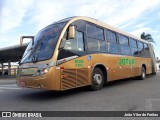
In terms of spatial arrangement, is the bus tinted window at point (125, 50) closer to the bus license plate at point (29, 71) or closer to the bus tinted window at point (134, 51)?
the bus tinted window at point (134, 51)

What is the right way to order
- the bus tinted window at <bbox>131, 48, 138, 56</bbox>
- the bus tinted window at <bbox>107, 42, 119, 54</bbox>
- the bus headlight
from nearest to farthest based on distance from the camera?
the bus headlight
the bus tinted window at <bbox>107, 42, 119, 54</bbox>
the bus tinted window at <bbox>131, 48, 138, 56</bbox>

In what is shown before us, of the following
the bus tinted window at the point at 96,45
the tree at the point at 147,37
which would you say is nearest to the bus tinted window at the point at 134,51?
the bus tinted window at the point at 96,45

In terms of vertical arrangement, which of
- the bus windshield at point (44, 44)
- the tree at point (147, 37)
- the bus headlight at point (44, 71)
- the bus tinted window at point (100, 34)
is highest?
the tree at point (147, 37)

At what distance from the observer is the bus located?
8094 millimetres

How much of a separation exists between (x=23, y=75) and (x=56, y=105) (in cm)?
213

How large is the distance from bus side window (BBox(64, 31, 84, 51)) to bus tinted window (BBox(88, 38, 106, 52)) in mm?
568

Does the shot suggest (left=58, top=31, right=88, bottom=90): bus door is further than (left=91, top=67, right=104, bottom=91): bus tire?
No

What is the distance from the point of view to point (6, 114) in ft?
20.5

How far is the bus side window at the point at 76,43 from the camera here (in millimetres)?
8812

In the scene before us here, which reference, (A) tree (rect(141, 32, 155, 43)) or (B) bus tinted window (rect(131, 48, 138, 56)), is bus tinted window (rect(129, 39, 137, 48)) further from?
(A) tree (rect(141, 32, 155, 43))

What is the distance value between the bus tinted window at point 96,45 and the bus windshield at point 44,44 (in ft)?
5.29

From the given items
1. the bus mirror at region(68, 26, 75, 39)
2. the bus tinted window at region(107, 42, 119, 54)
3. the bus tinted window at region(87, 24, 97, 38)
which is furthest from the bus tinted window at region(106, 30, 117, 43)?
the bus mirror at region(68, 26, 75, 39)

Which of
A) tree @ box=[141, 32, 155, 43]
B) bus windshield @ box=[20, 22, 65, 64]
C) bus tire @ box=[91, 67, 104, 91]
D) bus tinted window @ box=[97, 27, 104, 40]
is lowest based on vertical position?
bus tire @ box=[91, 67, 104, 91]

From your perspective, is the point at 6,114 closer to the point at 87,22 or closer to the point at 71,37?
the point at 71,37
